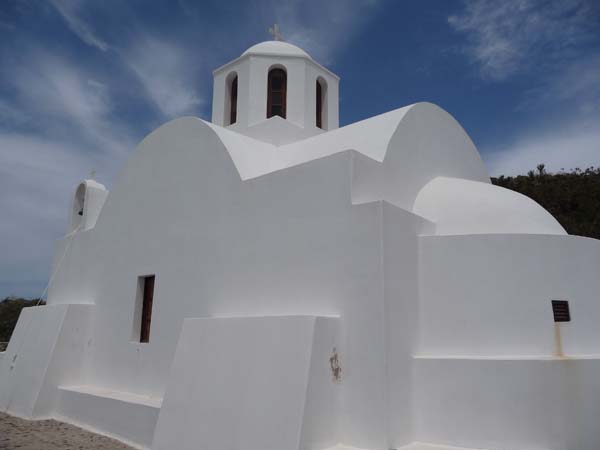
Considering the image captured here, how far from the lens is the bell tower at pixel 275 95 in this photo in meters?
9.70

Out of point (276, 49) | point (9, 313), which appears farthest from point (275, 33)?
point (9, 313)

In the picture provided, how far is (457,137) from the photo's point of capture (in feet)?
26.8

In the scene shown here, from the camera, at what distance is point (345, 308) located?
533 centimetres

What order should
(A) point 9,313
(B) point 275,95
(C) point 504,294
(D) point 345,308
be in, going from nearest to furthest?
1. (D) point 345,308
2. (C) point 504,294
3. (B) point 275,95
4. (A) point 9,313

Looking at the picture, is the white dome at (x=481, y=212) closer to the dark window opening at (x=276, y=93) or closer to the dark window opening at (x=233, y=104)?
the dark window opening at (x=276, y=93)

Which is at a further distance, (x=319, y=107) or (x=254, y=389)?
(x=319, y=107)

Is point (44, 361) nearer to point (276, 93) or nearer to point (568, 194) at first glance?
point (276, 93)

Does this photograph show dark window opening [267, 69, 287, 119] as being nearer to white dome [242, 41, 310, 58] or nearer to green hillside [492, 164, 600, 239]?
white dome [242, 41, 310, 58]

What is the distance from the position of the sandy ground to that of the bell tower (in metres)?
5.86

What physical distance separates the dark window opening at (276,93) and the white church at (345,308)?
5.85ft

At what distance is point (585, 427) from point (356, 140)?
14.5ft

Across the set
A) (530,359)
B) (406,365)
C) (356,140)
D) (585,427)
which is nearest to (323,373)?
(406,365)

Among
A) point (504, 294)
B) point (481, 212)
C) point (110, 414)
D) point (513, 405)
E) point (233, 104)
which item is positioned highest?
point (233, 104)

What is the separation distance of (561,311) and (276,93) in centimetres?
696
